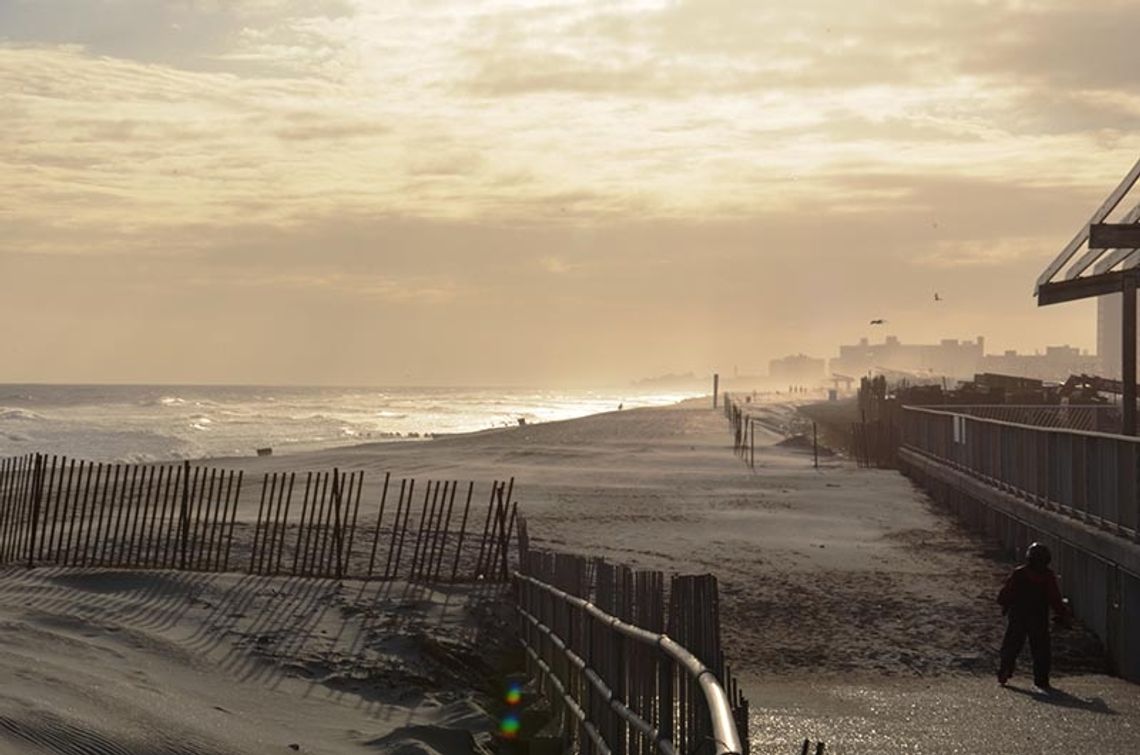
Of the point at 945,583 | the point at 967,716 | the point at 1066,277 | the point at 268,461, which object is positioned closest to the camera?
the point at 967,716

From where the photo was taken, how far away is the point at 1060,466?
66.8ft

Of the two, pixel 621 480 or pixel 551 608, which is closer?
pixel 551 608

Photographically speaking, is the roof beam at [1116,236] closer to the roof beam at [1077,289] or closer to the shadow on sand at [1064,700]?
the roof beam at [1077,289]

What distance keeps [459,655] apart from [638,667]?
7.52m

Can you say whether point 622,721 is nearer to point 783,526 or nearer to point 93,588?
point 93,588

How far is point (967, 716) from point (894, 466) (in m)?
33.8

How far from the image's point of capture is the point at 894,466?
154 feet

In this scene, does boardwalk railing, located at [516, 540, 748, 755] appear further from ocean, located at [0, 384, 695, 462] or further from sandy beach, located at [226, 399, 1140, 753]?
ocean, located at [0, 384, 695, 462]

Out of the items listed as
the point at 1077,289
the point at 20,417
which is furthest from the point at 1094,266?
the point at 20,417

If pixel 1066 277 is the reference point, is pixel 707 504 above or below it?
below

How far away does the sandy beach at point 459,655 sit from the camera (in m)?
12.5

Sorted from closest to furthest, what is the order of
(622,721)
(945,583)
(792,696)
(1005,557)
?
1. (622,721)
2. (792,696)
3. (945,583)
4. (1005,557)

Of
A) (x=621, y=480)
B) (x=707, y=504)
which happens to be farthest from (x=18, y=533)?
(x=621, y=480)

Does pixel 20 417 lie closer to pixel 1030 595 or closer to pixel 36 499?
pixel 36 499
